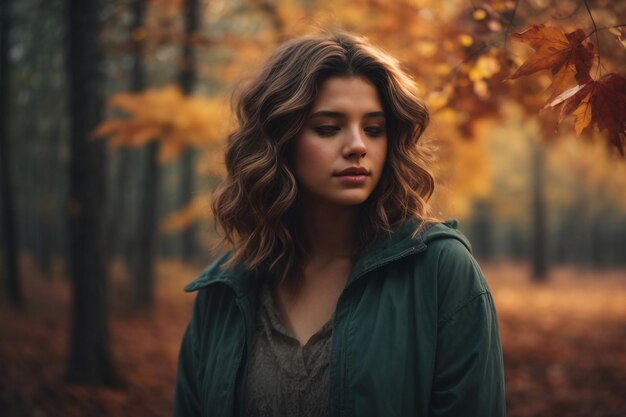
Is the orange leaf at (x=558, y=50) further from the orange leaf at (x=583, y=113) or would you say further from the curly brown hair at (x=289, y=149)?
the curly brown hair at (x=289, y=149)

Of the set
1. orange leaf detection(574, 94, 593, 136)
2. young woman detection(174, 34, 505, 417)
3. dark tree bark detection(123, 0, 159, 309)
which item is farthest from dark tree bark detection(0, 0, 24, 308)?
orange leaf detection(574, 94, 593, 136)

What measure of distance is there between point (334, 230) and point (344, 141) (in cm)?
49

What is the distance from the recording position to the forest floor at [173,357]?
18.9ft

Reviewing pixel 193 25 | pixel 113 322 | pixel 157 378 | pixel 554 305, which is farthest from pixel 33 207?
pixel 554 305

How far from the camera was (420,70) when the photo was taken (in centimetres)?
457

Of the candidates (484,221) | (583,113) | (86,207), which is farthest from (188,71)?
(484,221)

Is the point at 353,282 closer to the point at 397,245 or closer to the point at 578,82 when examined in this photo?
the point at 397,245

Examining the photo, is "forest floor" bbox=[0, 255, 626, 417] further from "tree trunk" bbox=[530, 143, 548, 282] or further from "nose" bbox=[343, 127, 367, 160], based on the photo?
"nose" bbox=[343, 127, 367, 160]

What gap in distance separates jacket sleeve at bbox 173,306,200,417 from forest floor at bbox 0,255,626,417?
3.96m

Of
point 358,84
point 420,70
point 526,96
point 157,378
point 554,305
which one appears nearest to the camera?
point 358,84

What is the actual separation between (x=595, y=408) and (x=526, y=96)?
11.4ft

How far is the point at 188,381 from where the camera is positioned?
2498 millimetres

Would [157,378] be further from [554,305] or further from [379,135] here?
[554,305]

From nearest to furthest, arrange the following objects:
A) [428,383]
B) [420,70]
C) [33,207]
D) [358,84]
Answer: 1. [428,383]
2. [358,84]
3. [420,70]
4. [33,207]
